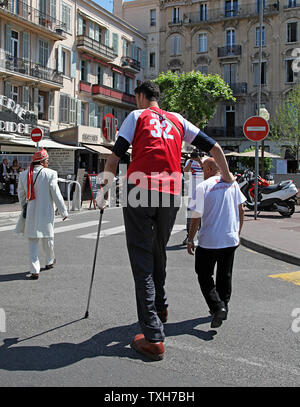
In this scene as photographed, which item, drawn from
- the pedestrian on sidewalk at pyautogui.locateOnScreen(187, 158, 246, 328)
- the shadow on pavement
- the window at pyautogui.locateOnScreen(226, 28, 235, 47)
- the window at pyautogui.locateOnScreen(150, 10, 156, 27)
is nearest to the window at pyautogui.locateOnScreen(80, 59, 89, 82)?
the window at pyautogui.locateOnScreen(150, 10, 156, 27)

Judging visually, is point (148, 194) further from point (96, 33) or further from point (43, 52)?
point (96, 33)

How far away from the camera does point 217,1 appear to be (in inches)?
1898

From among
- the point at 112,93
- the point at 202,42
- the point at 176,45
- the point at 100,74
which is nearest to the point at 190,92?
the point at 112,93

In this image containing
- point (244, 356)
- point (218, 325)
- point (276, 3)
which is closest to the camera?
point (244, 356)

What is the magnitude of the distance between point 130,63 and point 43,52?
43.1 feet

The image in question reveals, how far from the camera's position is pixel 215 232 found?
408cm

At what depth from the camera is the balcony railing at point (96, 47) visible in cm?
3713

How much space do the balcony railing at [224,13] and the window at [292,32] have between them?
6.47 ft

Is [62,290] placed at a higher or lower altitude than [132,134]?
lower

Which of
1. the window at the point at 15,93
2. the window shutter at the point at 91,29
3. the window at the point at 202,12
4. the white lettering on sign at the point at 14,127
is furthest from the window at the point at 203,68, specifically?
the white lettering on sign at the point at 14,127
